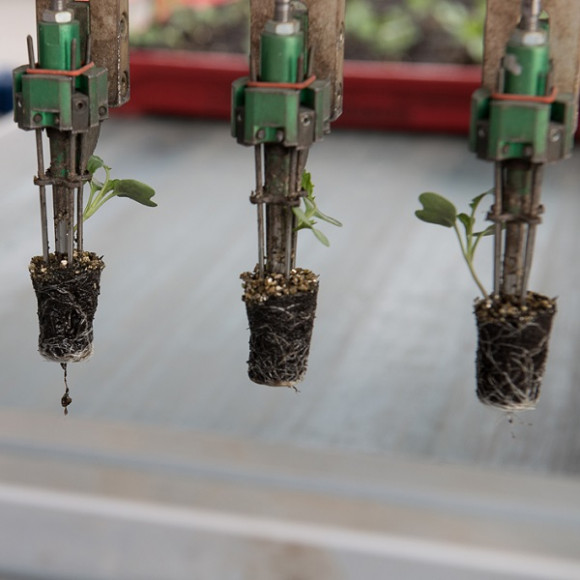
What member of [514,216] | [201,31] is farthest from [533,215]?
[201,31]

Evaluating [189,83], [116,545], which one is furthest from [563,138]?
[189,83]

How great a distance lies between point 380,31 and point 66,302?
3.18 m

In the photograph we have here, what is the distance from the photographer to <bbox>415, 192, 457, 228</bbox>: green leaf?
78 cm

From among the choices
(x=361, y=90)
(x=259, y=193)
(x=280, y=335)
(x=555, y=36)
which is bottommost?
(x=361, y=90)

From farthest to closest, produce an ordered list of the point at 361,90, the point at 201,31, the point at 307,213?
the point at 201,31 → the point at 361,90 → the point at 307,213

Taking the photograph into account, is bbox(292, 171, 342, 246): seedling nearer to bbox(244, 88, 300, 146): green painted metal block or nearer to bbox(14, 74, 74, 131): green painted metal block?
bbox(244, 88, 300, 146): green painted metal block

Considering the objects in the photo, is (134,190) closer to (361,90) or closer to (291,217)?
(291,217)

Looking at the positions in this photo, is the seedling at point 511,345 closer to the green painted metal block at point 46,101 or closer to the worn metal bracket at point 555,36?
the worn metal bracket at point 555,36

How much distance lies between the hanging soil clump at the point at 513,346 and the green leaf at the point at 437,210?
65 mm

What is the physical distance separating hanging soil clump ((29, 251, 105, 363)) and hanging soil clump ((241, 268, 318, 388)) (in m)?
0.12

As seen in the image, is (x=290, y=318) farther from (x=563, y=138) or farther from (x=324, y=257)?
(x=324, y=257)

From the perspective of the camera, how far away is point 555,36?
70cm

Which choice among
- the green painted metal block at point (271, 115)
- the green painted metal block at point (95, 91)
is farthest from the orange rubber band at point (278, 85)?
the green painted metal block at point (95, 91)

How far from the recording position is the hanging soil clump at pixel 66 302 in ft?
2.68
